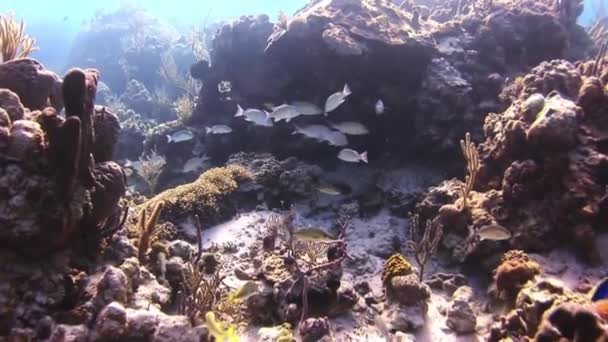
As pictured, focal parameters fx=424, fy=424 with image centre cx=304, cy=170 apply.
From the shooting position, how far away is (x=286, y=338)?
412 centimetres

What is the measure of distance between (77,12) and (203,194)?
5582 cm

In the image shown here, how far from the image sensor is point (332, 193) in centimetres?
744

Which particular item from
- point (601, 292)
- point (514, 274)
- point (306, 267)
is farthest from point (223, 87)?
point (601, 292)

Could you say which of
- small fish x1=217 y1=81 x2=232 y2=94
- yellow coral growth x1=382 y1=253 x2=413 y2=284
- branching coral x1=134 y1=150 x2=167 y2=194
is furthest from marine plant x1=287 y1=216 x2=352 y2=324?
small fish x1=217 y1=81 x2=232 y2=94

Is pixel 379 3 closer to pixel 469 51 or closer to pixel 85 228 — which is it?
pixel 469 51

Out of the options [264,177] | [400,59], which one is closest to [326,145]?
[264,177]

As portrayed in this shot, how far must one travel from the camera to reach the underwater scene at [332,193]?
362cm

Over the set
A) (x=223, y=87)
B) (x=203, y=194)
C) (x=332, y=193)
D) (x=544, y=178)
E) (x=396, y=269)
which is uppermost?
(x=544, y=178)

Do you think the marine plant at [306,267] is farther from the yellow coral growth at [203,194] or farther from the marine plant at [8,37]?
the marine plant at [8,37]

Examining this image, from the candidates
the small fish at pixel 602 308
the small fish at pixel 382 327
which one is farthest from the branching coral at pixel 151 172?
the small fish at pixel 602 308

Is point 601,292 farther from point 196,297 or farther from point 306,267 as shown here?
point 196,297

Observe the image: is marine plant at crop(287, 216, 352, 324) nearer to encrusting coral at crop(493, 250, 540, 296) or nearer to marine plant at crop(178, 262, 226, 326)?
marine plant at crop(178, 262, 226, 326)

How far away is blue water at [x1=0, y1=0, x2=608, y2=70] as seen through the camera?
116 ft

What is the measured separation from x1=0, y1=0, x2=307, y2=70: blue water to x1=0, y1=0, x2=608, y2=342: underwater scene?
6.37 m
